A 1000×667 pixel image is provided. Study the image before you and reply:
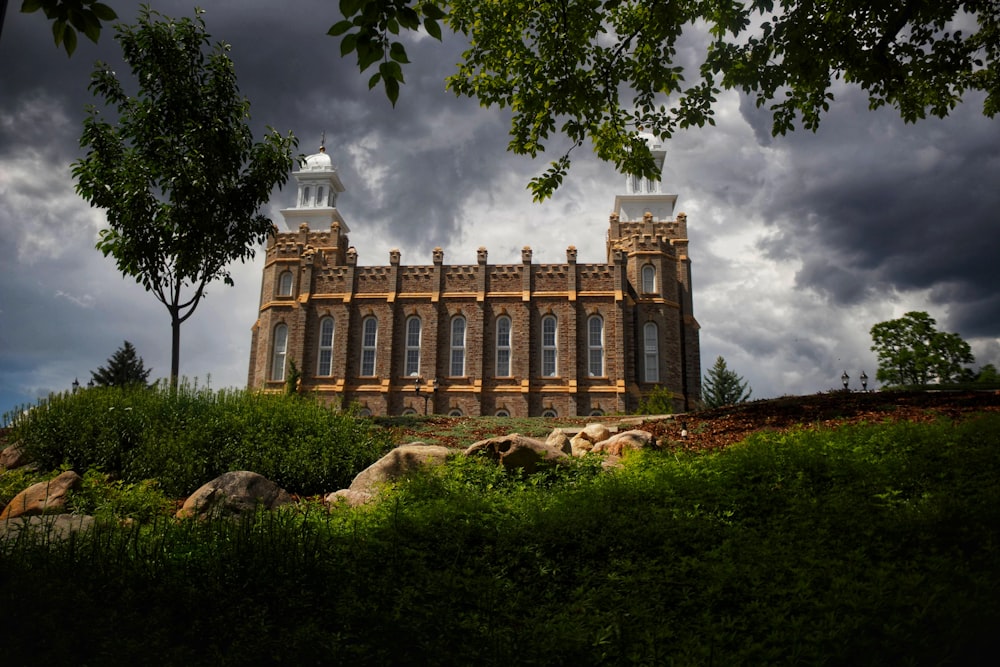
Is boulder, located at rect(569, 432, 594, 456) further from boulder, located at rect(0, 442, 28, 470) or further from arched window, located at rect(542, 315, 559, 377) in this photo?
arched window, located at rect(542, 315, 559, 377)

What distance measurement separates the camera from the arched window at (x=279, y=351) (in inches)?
1512

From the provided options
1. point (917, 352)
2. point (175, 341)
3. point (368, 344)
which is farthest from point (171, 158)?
point (917, 352)

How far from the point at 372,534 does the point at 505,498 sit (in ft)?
5.96

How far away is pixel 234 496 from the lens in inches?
335

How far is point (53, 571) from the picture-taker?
5.57 meters

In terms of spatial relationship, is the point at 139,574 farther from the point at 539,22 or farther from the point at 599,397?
the point at 599,397

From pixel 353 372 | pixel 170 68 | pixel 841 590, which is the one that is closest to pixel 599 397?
pixel 353 372

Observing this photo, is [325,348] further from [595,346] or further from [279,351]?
[595,346]

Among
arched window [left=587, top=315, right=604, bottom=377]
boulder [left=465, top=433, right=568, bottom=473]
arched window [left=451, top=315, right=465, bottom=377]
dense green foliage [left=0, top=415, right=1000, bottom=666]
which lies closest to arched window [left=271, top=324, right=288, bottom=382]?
arched window [left=451, top=315, right=465, bottom=377]

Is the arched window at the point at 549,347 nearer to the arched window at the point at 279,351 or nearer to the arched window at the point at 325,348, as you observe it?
the arched window at the point at 325,348

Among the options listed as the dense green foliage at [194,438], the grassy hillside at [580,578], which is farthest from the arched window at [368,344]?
the grassy hillside at [580,578]

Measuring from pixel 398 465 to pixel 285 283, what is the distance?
32477 mm

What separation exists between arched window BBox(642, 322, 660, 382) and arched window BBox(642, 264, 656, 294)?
77.9 inches

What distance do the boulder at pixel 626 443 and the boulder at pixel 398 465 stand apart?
106 inches
